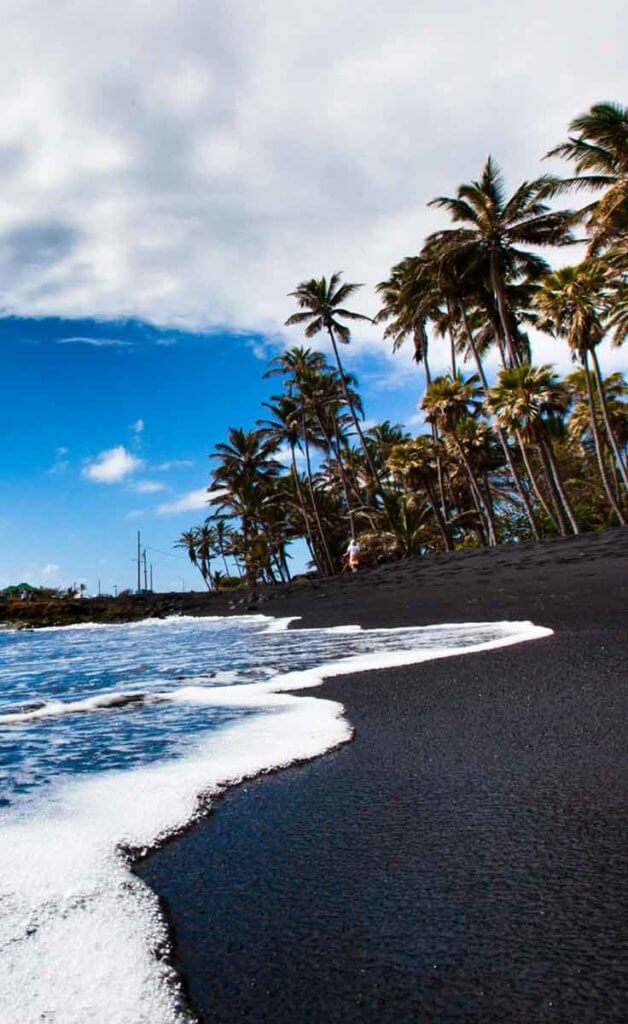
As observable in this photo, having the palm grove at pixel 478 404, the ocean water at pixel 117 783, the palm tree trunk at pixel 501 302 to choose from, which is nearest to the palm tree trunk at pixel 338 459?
the palm grove at pixel 478 404

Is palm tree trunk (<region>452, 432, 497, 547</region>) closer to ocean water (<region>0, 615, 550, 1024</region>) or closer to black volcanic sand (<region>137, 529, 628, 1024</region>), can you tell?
ocean water (<region>0, 615, 550, 1024</region>)

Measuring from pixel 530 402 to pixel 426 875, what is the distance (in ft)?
73.3

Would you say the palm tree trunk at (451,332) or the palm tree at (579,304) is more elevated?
the palm tree trunk at (451,332)

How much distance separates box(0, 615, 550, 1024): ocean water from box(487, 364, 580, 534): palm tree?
16.4m

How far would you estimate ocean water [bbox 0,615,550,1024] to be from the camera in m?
1.35

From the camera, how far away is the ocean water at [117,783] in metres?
1.35

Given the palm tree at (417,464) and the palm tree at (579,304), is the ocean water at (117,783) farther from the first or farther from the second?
the palm tree at (417,464)

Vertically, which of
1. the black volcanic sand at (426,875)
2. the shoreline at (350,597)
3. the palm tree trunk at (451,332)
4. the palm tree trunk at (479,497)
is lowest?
the black volcanic sand at (426,875)

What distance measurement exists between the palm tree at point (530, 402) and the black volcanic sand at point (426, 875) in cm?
1975

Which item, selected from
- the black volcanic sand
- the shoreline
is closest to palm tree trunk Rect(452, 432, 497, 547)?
the shoreline

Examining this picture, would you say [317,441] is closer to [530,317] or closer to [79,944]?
[530,317]

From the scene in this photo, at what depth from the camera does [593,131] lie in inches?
763

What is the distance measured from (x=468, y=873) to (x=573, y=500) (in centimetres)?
3731

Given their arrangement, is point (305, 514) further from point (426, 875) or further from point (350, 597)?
point (426, 875)
